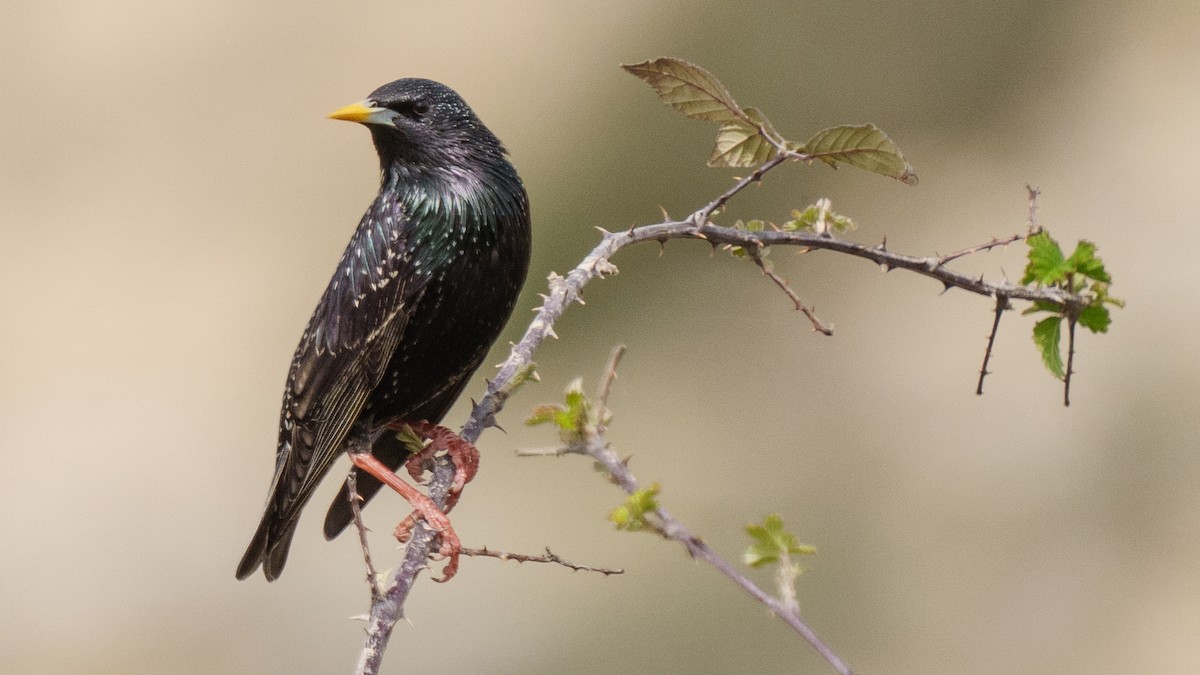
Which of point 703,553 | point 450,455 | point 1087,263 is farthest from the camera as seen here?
point 450,455

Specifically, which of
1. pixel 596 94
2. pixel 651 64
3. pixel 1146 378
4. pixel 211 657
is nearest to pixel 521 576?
pixel 211 657

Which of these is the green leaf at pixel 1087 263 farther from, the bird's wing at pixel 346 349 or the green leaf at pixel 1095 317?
the bird's wing at pixel 346 349

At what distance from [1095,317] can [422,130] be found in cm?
246

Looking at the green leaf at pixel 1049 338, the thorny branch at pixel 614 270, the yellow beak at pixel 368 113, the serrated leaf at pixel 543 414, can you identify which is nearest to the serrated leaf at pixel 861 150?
the thorny branch at pixel 614 270

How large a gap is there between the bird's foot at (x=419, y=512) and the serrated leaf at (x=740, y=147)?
4.07 ft

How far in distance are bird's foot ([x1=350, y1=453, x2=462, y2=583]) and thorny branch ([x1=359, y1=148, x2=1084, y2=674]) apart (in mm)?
257

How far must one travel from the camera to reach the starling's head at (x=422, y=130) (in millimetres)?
4277

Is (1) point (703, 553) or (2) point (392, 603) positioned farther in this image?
(2) point (392, 603)

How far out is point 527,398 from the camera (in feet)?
36.8

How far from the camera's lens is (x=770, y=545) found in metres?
1.94

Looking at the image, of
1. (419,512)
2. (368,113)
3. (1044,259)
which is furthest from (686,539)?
(368,113)

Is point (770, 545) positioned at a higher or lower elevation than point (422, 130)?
lower

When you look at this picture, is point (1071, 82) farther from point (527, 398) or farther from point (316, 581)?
point (316, 581)

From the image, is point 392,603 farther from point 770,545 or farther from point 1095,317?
point 1095,317
